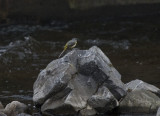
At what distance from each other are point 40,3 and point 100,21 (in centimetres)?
261

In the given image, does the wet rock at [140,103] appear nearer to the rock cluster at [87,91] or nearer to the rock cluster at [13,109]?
the rock cluster at [87,91]

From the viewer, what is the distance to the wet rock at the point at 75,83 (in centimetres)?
735

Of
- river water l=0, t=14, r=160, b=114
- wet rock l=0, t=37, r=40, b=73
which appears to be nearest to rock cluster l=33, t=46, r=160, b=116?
river water l=0, t=14, r=160, b=114

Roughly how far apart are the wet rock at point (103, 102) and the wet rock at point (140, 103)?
0.19m

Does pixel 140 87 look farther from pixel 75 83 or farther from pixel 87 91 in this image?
pixel 75 83

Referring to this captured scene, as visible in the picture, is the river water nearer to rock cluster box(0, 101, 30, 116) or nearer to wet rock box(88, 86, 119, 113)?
rock cluster box(0, 101, 30, 116)

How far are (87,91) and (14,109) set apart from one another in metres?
1.12

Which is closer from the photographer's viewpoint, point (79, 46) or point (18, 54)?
point (18, 54)

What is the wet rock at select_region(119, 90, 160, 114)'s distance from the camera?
744cm

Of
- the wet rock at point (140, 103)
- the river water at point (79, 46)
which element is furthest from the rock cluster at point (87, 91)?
the river water at point (79, 46)

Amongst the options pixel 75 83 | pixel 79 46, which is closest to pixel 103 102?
pixel 75 83

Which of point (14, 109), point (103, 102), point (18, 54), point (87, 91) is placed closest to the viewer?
point (103, 102)

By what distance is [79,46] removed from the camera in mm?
12945

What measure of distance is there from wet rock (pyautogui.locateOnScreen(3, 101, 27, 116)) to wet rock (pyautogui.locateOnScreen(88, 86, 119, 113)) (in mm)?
1033
